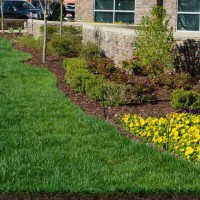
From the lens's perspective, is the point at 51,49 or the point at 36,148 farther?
the point at 51,49

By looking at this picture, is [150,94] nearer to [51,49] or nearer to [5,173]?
[5,173]

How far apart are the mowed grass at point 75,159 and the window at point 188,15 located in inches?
517

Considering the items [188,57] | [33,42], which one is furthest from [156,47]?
[33,42]

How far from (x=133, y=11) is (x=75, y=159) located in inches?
718

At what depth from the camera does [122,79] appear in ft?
38.8

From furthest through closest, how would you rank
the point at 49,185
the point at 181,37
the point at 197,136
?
the point at 181,37, the point at 197,136, the point at 49,185

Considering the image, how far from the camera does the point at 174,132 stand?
756 centimetres

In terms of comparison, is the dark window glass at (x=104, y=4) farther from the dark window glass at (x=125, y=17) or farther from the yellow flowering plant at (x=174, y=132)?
the yellow flowering plant at (x=174, y=132)

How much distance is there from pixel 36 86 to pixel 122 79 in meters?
1.76

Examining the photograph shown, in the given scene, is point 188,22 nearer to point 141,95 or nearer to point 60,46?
point 60,46

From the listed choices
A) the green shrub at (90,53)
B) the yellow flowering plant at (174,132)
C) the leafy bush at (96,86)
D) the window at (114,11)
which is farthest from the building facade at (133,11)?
the yellow flowering plant at (174,132)

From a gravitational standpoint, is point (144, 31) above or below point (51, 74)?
above

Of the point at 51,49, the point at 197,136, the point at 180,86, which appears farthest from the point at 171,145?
the point at 51,49

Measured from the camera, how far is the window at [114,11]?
973 inches
